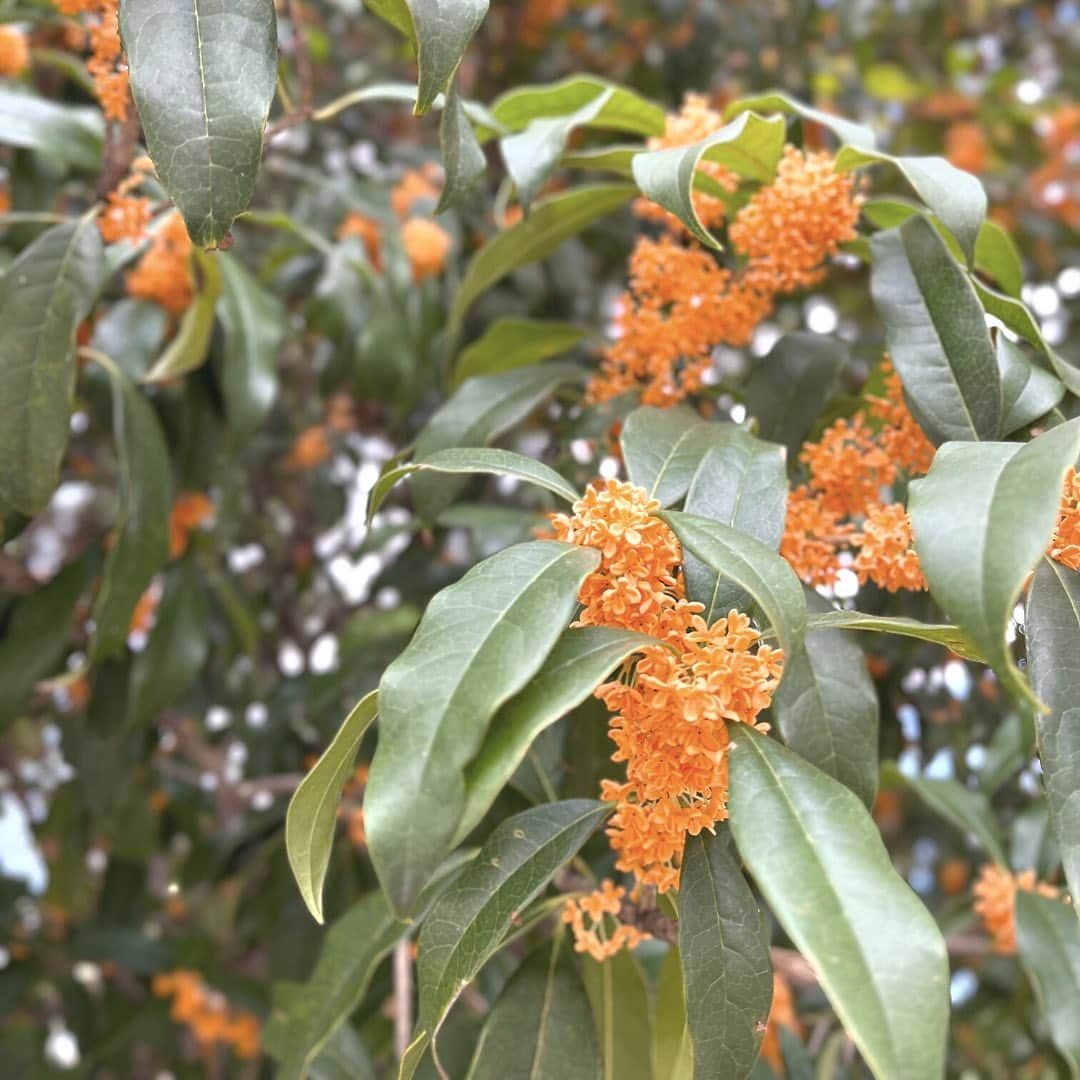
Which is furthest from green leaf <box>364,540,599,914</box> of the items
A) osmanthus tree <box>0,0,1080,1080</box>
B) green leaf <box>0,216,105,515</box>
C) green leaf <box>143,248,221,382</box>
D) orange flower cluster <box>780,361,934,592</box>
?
green leaf <box>143,248,221,382</box>

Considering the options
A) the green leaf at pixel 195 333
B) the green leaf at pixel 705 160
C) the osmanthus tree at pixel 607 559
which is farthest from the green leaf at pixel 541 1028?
the green leaf at pixel 195 333

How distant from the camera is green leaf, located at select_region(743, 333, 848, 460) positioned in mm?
888

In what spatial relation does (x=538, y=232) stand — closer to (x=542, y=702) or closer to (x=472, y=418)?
(x=472, y=418)

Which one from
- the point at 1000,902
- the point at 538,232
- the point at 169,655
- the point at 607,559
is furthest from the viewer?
the point at 169,655

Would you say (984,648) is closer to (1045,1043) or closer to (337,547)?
(1045,1043)

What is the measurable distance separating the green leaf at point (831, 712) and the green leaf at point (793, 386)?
201 mm

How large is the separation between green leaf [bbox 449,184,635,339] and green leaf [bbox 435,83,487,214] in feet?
0.62

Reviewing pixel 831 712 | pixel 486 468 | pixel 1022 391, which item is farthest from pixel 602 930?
pixel 1022 391

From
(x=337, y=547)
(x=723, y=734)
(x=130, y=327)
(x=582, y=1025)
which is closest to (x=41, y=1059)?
(x=337, y=547)

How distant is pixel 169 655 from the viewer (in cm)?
121

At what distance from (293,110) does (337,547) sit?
1.07 metres

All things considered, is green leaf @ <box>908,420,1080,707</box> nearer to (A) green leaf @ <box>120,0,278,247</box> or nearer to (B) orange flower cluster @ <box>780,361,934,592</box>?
(B) orange flower cluster @ <box>780,361,934,592</box>

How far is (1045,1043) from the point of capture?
1.23m

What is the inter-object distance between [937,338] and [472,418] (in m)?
0.35
